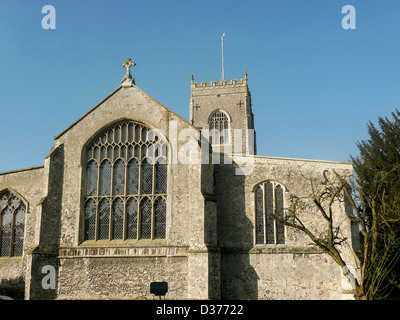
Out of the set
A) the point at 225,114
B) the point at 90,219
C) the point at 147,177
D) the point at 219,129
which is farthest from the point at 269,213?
the point at 225,114

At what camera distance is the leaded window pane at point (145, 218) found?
64.0 ft

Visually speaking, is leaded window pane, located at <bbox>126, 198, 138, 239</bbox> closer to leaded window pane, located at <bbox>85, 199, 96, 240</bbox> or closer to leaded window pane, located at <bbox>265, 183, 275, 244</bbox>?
leaded window pane, located at <bbox>85, 199, 96, 240</bbox>

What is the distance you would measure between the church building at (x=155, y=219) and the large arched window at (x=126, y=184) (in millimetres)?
49

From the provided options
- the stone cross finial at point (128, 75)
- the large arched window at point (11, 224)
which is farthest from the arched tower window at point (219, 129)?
the large arched window at point (11, 224)

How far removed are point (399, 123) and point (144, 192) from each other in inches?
587

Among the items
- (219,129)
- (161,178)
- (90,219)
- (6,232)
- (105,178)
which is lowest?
(6,232)

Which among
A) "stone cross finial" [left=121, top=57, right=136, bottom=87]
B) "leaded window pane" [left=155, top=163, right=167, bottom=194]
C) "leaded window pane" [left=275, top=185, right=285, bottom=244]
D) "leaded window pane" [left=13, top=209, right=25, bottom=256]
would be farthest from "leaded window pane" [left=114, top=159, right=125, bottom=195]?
"leaded window pane" [left=275, top=185, right=285, bottom=244]

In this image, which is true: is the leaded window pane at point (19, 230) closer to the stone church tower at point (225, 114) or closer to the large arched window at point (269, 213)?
the large arched window at point (269, 213)

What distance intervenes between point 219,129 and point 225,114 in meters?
1.95

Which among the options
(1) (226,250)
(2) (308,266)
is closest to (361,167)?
(2) (308,266)

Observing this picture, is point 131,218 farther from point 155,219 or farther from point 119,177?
point 119,177

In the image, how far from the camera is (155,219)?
19.5m

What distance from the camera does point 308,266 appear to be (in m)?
19.2

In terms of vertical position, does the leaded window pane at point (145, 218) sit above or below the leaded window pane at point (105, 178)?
below
